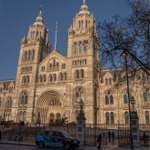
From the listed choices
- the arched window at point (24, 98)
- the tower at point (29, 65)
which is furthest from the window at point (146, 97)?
the arched window at point (24, 98)

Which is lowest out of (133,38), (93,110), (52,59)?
(93,110)

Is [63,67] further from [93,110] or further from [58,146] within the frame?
[58,146]

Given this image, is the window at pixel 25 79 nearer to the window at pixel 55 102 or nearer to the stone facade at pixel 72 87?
the stone facade at pixel 72 87

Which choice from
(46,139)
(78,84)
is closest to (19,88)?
(78,84)

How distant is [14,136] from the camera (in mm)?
29172

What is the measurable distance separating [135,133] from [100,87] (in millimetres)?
28979

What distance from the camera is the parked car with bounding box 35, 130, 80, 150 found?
1839cm

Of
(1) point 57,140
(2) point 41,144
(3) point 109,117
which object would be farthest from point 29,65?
(1) point 57,140

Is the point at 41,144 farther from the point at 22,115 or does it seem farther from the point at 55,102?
the point at 22,115

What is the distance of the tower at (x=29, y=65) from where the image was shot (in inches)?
1989

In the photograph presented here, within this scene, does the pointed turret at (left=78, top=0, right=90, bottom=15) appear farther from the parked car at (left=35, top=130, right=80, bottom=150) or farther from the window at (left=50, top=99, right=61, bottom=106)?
Result: the parked car at (left=35, top=130, right=80, bottom=150)

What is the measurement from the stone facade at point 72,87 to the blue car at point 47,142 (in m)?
24.3

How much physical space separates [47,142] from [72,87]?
28409 mm

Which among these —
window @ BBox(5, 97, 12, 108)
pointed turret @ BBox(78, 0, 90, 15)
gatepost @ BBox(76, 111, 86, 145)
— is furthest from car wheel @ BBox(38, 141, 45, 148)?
pointed turret @ BBox(78, 0, 90, 15)
